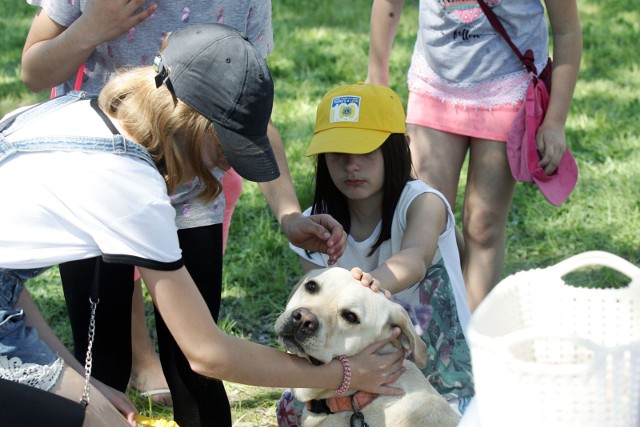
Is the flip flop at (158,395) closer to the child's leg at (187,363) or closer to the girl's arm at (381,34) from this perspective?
the child's leg at (187,363)

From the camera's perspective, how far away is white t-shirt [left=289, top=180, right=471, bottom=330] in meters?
3.31

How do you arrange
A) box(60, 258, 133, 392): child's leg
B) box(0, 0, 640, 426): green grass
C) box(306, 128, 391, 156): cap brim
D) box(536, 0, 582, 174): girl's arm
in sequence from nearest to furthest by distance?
box(60, 258, 133, 392): child's leg, box(306, 128, 391, 156): cap brim, box(536, 0, 582, 174): girl's arm, box(0, 0, 640, 426): green grass

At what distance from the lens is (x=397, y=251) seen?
10.9ft

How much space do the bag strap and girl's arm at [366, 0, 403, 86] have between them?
1.83ft

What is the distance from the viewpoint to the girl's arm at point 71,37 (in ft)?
9.20

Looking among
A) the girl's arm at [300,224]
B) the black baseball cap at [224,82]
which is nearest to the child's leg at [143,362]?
the girl's arm at [300,224]

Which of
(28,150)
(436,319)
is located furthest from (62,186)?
(436,319)

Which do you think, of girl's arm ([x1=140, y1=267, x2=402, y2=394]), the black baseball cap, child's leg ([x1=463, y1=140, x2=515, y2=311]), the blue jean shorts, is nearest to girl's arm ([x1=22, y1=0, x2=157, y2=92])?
the black baseball cap

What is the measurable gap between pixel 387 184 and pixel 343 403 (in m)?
0.87

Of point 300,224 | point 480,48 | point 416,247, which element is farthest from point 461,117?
point 300,224

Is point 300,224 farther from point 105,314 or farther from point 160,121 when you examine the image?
point 160,121

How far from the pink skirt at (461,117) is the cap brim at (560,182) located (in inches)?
9.5

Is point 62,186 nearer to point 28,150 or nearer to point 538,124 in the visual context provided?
point 28,150

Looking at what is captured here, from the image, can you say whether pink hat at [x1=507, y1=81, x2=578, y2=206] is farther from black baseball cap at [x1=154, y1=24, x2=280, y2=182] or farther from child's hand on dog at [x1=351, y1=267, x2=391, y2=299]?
black baseball cap at [x1=154, y1=24, x2=280, y2=182]
